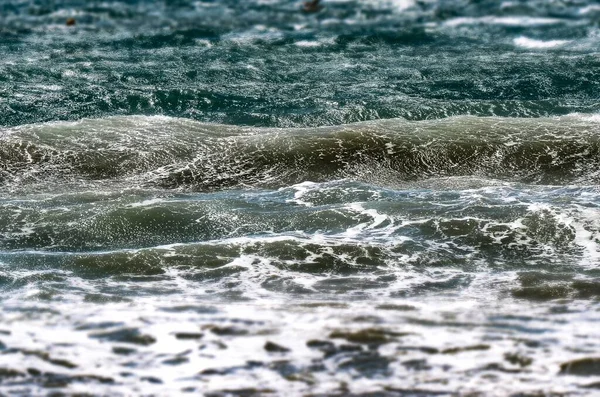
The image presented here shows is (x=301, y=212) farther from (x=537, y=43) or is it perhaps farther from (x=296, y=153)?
(x=537, y=43)

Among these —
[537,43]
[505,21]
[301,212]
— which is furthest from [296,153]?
[505,21]

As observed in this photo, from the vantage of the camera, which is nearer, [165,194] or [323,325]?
[323,325]

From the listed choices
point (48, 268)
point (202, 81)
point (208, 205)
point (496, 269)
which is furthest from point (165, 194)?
point (202, 81)

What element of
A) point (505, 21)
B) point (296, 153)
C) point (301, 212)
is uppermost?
point (505, 21)

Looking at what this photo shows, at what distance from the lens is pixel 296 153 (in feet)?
36.7

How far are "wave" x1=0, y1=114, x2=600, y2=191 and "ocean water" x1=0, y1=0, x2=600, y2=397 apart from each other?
40 millimetres

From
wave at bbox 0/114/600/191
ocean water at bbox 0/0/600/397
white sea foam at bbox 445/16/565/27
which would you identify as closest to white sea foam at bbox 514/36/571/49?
ocean water at bbox 0/0/600/397

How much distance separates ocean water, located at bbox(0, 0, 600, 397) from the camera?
5.60 m

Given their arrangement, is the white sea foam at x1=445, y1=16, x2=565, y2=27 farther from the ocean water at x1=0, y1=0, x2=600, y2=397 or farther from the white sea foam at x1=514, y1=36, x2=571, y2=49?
the white sea foam at x1=514, y1=36, x2=571, y2=49

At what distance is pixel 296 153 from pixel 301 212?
2.42m

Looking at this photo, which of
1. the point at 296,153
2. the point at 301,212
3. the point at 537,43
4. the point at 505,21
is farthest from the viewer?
the point at 505,21

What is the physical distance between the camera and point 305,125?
13.2 m

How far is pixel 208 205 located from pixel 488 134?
4.10 meters

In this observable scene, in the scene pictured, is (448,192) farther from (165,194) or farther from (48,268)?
(48,268)
